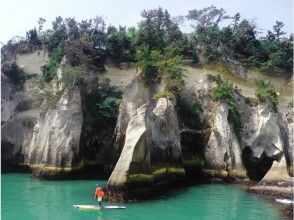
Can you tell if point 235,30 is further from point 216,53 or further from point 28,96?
point 28,96

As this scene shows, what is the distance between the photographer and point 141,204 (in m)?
22.0

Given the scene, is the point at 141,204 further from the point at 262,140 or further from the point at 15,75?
the point at 15,75

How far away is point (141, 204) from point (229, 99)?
13.1 m

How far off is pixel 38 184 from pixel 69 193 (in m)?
4.27

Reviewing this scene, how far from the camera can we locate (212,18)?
147 feet

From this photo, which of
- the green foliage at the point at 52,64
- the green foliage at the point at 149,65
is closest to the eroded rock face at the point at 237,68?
the green foliage at the point at 149,65

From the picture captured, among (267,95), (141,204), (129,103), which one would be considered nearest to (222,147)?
(267,95)

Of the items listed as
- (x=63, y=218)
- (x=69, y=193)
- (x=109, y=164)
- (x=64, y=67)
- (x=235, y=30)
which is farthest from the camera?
(x=235, y=30)

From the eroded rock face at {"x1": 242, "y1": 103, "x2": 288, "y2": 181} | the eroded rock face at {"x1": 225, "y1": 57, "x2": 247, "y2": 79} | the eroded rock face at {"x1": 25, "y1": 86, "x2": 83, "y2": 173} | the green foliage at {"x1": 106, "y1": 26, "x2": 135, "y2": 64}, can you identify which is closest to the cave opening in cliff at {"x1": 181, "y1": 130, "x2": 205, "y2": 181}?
the eroded rock face at {"x1": 242, "y1": 103, "x2": 288, "y2": 181}

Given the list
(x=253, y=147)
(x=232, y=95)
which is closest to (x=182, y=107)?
(x=232, y=95)

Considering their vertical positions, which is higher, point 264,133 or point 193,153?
point 264,133

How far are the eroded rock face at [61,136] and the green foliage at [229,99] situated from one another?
10121 mm

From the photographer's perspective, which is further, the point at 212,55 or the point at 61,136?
the point at 212,55

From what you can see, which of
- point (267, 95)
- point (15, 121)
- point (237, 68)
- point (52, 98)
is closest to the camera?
point (267, 95)
